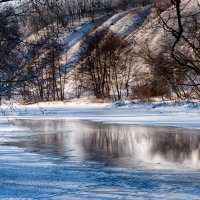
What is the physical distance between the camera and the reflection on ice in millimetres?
11445

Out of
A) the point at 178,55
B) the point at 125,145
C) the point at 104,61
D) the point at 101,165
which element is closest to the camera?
the point at 178,55

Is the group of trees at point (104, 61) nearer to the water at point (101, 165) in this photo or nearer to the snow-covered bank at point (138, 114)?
the snow-covered bank at point (138, 114)

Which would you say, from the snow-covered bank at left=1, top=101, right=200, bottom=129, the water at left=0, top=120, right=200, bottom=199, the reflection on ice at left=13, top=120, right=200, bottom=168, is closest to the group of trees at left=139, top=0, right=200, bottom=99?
A: the water at left=0, top=120, right=200, bottom=199

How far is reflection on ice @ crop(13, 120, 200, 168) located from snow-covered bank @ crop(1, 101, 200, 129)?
131 cm

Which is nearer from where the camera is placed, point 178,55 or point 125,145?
point 178,55

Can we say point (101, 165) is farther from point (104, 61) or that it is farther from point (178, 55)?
point (104, 61)

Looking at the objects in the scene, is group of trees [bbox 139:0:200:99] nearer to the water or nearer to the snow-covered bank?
the water

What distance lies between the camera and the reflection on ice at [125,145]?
37.6ft

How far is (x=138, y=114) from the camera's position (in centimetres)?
2750

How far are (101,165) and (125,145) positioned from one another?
12.3 feet

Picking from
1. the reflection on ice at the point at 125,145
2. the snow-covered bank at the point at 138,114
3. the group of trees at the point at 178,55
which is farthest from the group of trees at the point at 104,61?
the group of trees at the point at 178,55

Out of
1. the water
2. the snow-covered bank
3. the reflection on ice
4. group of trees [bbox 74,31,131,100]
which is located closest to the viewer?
the water

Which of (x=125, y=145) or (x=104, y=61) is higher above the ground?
(x=104, y=61)

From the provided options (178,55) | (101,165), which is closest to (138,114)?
(101,165)
